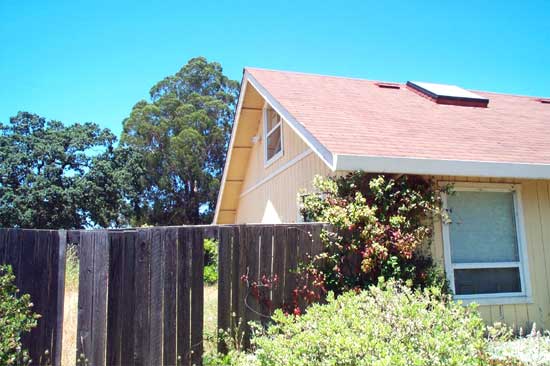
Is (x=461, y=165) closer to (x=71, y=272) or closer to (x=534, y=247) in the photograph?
(x=534, y=247)

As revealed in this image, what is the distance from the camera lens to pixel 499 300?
6.94m

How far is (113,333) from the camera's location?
4.95 metres

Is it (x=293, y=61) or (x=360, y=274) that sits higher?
(x=293, y=61)

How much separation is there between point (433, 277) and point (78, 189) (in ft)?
85.9

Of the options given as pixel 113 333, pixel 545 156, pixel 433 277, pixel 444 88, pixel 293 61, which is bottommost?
pixel 113 333

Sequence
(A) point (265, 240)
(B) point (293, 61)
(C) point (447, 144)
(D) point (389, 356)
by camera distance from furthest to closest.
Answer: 1. (B) point (293, 61)
2. (C) point (447, 144)
3. (A) point (265, 240)
4. (D) point (389, 356)

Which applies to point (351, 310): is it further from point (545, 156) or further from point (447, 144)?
point (545, 156)

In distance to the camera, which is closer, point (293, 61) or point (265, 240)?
point (265, 240)

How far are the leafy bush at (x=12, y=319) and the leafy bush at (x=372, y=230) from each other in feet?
10.3

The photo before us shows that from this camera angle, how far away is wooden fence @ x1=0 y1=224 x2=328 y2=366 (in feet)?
16.3

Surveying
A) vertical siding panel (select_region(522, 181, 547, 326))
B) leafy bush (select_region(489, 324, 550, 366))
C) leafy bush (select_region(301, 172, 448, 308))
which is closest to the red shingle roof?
leafy bush (select_region(301, 172, 448, 308))

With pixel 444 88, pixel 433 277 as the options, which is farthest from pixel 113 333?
pixel 444 88

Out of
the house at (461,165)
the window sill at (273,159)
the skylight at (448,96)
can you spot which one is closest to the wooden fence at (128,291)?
the house at (461,165)

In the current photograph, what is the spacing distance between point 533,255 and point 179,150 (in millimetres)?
22433
